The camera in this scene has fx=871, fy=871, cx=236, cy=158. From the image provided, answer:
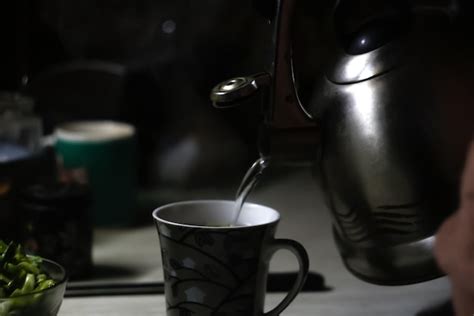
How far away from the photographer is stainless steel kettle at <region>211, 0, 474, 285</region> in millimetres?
571

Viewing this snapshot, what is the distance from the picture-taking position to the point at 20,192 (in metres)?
0.81

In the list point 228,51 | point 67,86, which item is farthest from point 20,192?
point 228,51

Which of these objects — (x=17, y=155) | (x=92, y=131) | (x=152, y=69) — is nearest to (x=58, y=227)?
(x=17, y=155)

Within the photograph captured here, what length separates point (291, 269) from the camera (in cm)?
82

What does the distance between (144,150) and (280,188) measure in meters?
0.20

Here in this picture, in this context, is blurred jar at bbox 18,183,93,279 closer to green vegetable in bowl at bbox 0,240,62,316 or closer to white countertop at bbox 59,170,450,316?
white countertop at bbox 59,170,450,316

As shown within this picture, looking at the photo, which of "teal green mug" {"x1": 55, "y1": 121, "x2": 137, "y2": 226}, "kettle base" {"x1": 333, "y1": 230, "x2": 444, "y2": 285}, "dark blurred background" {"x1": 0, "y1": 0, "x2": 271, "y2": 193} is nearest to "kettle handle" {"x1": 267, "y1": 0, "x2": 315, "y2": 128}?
"kettle base" {"x1": 333, "y1": 230, "x2": 444, "y2": 285}

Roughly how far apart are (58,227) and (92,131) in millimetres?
275

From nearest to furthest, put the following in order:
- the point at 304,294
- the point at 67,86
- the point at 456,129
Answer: the point at 456,129, the point at 304,294, the point at 67,86

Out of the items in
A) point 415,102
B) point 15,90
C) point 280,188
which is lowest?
point 280,188

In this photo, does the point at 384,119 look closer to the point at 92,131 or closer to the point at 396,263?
the point at 396,263

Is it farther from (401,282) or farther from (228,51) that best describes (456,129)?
(228,51)

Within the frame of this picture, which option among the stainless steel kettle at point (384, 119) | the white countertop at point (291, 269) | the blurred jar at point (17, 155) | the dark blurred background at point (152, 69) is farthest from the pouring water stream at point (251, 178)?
the dark blurred background at point (152, 69)

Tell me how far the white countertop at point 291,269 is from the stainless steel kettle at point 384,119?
8 cm
